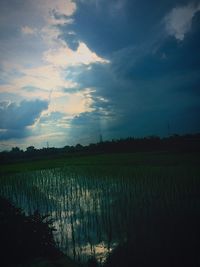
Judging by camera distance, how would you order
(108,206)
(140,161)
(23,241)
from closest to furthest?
(23,241) → (108,206) → (140,161)

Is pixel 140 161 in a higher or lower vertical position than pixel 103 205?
higher

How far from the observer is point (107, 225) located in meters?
7.79

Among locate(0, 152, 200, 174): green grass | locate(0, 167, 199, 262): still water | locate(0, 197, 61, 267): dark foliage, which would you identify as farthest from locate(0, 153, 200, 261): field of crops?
locate(0, 152, 200, 174): green grass

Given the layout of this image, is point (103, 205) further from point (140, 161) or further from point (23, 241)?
point (140, 161)

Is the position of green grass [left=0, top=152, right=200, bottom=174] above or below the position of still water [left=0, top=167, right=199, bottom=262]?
above

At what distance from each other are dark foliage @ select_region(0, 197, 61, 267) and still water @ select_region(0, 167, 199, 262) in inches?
61.1

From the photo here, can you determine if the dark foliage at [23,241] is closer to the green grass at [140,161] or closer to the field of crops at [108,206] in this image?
the field of crops at [108,206]

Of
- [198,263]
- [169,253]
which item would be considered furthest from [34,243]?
[198,263]

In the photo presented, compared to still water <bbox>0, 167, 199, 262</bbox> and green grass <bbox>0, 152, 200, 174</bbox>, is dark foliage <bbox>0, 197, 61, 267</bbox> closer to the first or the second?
still water <bbox>0, 167, 199, 262</bbox>

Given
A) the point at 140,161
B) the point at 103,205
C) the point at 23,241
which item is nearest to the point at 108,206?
the point at 103,205

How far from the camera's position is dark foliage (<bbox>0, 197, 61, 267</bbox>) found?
4340 millimetres

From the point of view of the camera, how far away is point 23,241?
15.4ft

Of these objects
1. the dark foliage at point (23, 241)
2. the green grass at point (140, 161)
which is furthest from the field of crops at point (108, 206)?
the green grass at point (140, 161)

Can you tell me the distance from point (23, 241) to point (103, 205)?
564cm
